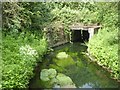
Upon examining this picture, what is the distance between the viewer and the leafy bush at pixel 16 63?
6170mm

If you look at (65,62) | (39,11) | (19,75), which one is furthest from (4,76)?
(39,11)

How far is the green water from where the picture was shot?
8.43m

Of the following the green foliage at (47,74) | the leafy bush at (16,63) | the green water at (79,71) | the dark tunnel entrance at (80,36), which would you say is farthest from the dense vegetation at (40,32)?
the dark tunnel entrance at (80,36)

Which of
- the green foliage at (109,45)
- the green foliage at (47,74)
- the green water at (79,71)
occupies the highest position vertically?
the green foliage at (109,45)

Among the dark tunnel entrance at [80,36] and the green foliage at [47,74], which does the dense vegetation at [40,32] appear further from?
the dark tunnel entrance at [80,36]

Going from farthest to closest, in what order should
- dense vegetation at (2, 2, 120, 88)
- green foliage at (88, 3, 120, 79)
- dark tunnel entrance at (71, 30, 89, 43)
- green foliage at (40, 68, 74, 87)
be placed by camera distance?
dark tunnel entrance at (71, 30, 89, 43)
green foliage at (88, 3, 120, 79)
green foliage at (40, 68, 74, 87)
dense vegetation at (2, 2, 120, 88)

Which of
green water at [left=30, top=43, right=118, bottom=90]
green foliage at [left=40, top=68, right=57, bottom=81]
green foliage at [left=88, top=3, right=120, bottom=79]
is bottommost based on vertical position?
green water at [left=30, top=43, right=118, bottom=90]

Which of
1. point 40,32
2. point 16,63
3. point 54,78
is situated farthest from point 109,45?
point 16,63

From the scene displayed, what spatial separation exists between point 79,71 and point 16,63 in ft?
12.3

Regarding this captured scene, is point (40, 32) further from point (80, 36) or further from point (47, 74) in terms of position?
point (80, 36)

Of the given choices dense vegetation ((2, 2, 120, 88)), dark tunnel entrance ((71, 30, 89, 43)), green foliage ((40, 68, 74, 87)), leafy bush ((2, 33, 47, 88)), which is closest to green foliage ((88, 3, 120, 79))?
dense vegetation ((2, 2, 120, 88))

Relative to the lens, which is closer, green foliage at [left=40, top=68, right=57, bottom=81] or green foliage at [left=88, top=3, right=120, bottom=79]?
green foliage at [left=88, top=3, right=120, bottom=79]

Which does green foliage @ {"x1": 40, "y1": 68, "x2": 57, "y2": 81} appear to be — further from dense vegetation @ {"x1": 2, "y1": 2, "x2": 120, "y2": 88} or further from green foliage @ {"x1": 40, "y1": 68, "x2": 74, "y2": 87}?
dense vegetation @ {"x1": 2, "y1": 2, "x2": 120, "y2": 88}

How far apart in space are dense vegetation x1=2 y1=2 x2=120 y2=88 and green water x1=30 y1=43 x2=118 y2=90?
0.41m
